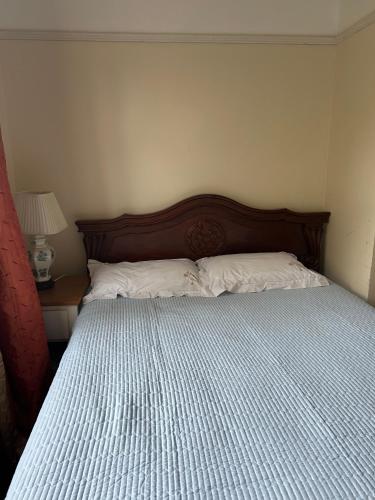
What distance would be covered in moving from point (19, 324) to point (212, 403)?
1078 millimetres

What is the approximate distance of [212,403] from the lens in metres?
1.18

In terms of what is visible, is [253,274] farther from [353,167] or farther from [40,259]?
[40,259]

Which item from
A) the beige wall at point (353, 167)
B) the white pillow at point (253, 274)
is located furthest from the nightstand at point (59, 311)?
the beige wall at point (353, 167)

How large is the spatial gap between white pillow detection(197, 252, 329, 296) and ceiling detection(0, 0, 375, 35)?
1468 mm

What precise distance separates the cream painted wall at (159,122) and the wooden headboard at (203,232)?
0.12m

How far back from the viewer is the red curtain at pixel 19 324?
164cm

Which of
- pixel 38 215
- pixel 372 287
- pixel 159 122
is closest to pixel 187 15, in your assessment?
pixel 159 122

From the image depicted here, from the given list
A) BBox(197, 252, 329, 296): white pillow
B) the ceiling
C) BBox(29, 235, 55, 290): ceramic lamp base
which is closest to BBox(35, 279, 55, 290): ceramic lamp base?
BBox(29, 235, 55, 290): ceramic lamp base

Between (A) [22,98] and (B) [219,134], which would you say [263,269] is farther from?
(A) [22,98]

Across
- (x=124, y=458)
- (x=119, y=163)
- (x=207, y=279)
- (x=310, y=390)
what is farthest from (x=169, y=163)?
(x=124, y=458)

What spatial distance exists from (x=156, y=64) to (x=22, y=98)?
0.87 meters

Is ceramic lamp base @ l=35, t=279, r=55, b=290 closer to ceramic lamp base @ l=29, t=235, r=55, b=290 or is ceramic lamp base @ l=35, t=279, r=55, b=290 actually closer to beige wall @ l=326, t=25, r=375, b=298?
ceramic lamp base @ l=29, t=235, r=55, b=290

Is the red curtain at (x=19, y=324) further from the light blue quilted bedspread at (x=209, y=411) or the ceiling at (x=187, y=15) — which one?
the ceiling at (x=187, y=15)

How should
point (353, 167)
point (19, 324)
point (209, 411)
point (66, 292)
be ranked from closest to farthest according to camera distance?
point (209, 411), point (19, 324), point (66, 292), point (353, 167)
